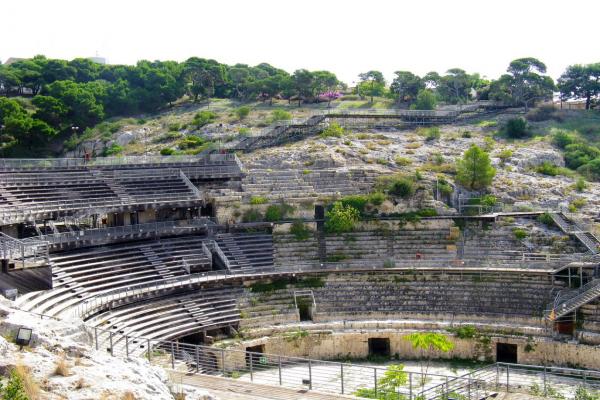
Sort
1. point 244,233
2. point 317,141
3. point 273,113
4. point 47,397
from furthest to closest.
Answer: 1. point 273,113
2. point 317,141
3. point 244,233
4. point 47,397

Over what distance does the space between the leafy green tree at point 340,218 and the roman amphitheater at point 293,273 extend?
42 cm

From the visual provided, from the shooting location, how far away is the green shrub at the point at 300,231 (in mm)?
40569

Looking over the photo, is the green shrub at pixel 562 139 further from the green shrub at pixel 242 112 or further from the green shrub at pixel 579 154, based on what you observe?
the green shrub at pixel 242 112

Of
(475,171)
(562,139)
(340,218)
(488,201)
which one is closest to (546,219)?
(488,201)

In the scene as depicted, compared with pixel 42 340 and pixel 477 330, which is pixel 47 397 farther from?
pixel 477 330

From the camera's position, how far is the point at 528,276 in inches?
1364

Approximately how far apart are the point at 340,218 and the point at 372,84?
4282cm

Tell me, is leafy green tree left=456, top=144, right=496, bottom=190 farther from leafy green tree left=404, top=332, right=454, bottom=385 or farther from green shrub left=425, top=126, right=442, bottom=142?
leafy green tree left=404, top=332, right=454, bottom=385

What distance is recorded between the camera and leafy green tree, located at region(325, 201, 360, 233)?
40281mm

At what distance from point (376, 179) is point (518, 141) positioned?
16.1 metres

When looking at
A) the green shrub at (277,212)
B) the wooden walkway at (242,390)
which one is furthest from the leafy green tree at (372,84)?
the wooden walkway at (242,390)

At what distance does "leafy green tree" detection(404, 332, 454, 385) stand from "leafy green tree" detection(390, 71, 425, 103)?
43.4 m

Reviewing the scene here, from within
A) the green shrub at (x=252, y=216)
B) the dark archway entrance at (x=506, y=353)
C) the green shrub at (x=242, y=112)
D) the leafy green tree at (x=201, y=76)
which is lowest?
the dark archway entrance at (x=506, y=353)

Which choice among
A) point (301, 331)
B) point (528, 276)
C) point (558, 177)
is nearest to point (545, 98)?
point (558, 177)
